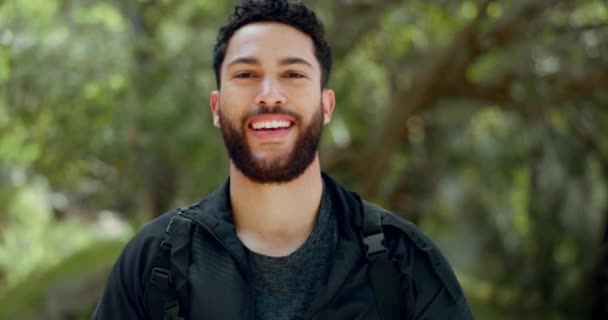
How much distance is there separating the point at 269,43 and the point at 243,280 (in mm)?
594

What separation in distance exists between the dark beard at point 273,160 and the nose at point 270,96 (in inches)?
0.9

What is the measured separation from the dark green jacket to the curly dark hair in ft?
1.40

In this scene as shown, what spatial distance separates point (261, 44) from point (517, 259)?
1192 cm

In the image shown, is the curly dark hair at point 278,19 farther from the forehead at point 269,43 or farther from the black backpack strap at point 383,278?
the black backpack strap at point 383,278

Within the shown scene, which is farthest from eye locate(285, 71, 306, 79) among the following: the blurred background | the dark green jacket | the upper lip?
the blurred background

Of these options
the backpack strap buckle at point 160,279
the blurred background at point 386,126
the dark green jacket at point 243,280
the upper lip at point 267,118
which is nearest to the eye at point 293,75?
the upper lip at point 267,118

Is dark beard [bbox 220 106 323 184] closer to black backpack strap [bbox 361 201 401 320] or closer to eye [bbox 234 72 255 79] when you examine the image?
eye [bbox 234 72 255 79]

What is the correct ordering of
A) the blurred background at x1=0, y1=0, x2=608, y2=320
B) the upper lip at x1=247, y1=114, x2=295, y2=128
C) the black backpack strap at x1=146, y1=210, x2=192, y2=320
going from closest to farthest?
the black backpack strap at x1=146, y1=210, x2=192, y2=320 → the upper lip at x1=247, y1=114, x2=295, y2=128 → the blurred background at x1=0, y1=0, x2=608, y2=320

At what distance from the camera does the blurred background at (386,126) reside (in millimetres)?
7508

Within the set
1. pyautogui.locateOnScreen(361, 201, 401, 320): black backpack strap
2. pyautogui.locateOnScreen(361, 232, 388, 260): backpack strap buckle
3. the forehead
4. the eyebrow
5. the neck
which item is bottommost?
pyautogui.locateOnScreen(361, 201, 401, 320): black backpack strap

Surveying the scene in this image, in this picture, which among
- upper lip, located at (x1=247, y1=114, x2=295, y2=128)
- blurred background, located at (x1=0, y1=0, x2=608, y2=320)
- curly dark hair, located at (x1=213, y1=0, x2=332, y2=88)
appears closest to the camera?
upper lip, located at (x1=247, y1=114, x2=295, y2=128)

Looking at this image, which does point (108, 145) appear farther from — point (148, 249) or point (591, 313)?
point (591, 313)

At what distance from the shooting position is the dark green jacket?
2.18 m

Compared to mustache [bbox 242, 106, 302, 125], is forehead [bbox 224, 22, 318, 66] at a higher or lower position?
higher
